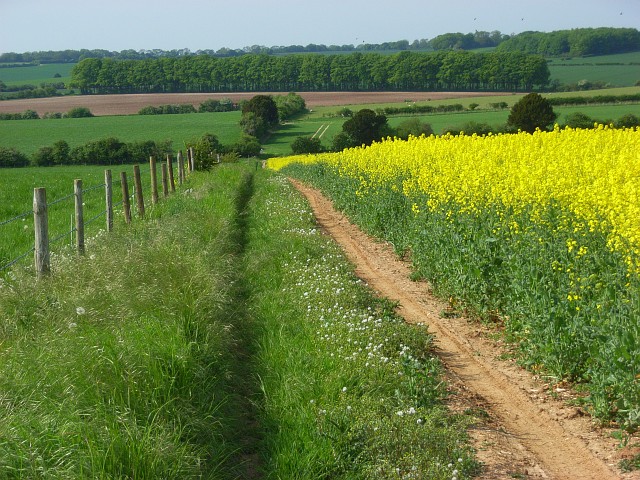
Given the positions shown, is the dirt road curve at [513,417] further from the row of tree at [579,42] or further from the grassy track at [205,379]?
the row of tree at [579,42]

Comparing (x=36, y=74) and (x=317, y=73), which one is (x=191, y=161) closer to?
(x=317, y=73)

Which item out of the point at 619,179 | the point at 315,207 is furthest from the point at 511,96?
the point at 619,179

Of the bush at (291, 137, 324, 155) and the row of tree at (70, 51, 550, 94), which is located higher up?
the row of tree at (70, 51, 550, 94)

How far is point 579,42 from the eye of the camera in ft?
410

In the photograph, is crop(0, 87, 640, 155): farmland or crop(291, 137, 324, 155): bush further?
crop(291, 137, 324, 155): bush

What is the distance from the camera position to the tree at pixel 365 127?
6744 centimetres

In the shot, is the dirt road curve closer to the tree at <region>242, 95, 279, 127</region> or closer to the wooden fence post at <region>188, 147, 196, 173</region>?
the wooden fence post at <region>188, 147, 196, 173</region>

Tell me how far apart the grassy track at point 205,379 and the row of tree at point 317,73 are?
101613mm

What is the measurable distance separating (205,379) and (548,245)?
4.06 meters

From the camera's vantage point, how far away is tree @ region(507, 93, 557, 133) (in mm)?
48906

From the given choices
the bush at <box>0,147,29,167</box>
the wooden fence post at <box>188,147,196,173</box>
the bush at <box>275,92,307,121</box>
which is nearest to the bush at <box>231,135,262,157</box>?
the bush at <box>275,92,307,121</box>

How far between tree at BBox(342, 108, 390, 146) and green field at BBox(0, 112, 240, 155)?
1420 centimetres

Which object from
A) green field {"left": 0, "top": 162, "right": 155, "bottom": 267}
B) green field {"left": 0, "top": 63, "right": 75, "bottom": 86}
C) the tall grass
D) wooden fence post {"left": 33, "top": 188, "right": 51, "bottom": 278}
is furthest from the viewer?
green field {"left": 0, "top": 63, "right": 75, "bottom": 86}

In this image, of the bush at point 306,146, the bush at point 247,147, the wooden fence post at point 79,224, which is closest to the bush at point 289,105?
the bush at point 247,147
